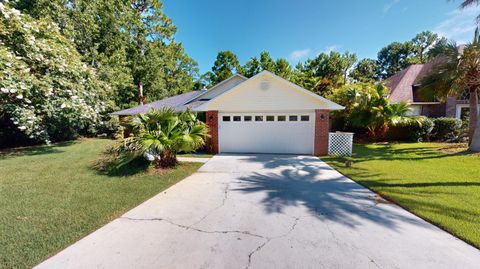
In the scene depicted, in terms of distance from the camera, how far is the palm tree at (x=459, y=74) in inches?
375

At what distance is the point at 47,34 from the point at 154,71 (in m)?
14.4

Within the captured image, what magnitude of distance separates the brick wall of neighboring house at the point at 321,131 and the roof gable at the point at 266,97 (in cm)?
36

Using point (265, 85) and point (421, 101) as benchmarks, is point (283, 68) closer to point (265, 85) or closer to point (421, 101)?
point (421, 101)

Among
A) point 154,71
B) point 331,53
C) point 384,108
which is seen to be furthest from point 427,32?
point 154,71

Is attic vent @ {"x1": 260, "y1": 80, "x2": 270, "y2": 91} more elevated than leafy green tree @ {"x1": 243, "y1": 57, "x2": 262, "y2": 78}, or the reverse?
leafy green tree @ {"x1": 243, "y1": 57, "x2": 262, "y2": 78}

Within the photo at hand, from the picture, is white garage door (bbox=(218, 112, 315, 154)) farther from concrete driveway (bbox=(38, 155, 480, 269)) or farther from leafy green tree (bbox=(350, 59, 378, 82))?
leafy green tree (bbox=(350, 59, 378, 82))

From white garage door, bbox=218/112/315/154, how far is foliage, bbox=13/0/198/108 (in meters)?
13.6

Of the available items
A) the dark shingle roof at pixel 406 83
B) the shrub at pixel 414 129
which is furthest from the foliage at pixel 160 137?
the dark shingle roof at pixel 406 83

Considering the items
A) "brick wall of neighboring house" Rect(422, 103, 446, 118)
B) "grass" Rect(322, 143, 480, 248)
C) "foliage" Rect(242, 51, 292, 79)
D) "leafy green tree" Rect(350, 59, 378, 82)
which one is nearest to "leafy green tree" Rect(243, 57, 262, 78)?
"foliage" Rect(242, 51, 292, 79)

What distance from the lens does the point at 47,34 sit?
34.0 feet

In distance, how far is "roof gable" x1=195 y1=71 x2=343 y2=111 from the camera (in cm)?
995

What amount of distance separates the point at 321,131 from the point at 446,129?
10.8 m

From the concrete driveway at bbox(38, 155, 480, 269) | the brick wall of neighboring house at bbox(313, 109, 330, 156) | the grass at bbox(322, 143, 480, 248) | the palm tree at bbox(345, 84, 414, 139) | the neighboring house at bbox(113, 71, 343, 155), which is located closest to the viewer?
the concrete driveway at bbox(38, 155, 480, 269)

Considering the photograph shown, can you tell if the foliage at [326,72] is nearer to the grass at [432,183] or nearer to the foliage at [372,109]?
the foliage at [372,109]
